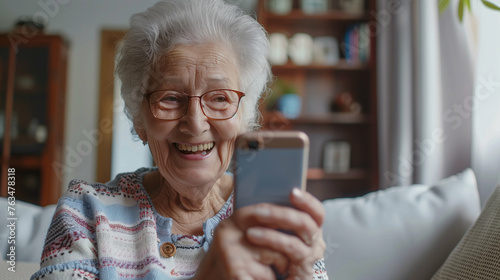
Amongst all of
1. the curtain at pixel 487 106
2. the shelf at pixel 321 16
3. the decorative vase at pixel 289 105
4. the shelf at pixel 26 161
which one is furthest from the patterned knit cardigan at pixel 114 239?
the shelf at pixel 26 161

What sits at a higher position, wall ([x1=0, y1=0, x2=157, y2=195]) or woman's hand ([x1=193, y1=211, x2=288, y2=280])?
wall ([x1=0, y1=0, x2=157, y2=195])

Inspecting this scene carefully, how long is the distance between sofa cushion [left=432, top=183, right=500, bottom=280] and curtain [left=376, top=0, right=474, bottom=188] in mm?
1155

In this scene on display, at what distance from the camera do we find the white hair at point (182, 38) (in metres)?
0.90

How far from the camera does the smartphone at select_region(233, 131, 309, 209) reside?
56 cm

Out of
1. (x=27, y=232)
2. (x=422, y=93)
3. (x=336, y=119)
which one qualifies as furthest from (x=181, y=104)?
(x=336, y=119)

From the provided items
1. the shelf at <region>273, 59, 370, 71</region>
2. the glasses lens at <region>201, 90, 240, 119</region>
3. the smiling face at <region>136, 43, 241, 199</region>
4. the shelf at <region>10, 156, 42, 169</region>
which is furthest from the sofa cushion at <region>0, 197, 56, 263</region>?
the shelf at <region>10, 156, 42, 169</region>

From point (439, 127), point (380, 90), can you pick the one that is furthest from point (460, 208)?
point (380, 90)

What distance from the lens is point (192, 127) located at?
2.77ft

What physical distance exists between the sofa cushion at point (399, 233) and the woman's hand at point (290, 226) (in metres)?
0.61

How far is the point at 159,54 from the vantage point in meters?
0.90

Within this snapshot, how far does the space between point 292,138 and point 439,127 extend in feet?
6.90

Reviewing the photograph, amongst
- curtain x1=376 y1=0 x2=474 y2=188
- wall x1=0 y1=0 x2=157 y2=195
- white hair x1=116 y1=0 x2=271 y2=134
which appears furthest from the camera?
wall x1=0 y1=0 x2=157 y2=195

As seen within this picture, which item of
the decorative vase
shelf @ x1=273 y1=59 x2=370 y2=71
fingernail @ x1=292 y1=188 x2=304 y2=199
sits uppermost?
shelf @ x1=273 y1=59 x2=370 y2=71

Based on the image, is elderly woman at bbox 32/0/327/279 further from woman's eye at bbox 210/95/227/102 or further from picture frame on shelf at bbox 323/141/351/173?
picture frame on shelf at bbox 323/141/351/173
